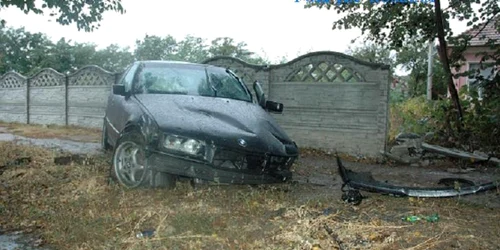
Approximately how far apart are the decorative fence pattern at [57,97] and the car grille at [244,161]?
8.04m

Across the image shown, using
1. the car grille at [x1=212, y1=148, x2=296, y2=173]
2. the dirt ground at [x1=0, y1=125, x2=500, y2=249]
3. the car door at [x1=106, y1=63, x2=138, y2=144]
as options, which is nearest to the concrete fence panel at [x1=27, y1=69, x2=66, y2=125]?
the car door at [x1=106, y1=63, x2=138, y2=144]

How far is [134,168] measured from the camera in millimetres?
4594

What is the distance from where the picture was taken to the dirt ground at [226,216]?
10.3ft

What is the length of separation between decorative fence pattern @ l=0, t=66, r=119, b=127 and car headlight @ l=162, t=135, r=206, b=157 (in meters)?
7.79

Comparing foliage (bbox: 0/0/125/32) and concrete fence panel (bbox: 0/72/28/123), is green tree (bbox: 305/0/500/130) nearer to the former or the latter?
foliage (bbox: 0/0/125/32)

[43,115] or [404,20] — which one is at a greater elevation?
[404,20]

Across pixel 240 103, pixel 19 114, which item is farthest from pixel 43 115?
pixel 240 103

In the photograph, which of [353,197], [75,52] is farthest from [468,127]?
[75,52]

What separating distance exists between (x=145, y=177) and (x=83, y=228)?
1.06m

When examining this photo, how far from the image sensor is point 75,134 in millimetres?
10852

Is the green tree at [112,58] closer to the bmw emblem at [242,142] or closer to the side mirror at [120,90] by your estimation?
the side mirror at [120,90]

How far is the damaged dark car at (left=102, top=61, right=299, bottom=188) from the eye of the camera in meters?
4.14

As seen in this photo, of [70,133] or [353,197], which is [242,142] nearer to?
[353,197]

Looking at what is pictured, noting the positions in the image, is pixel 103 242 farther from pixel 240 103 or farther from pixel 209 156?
pixel 240 103
